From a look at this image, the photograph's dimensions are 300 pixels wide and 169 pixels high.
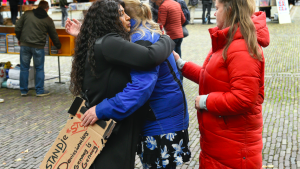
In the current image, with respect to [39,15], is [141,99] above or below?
below

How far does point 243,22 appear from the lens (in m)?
1.94

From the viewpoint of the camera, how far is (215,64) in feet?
6.66

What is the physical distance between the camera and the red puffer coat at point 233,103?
1900 mm

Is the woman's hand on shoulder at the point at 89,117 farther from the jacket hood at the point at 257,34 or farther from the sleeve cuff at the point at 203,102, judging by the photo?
the jacket hood at the point at 257,34

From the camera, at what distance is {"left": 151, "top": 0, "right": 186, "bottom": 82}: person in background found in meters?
6.78

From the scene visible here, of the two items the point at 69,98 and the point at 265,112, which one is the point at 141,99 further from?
the point at 69,98

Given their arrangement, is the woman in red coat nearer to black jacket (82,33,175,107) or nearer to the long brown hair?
the long brown hair

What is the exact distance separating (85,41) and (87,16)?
154 mm

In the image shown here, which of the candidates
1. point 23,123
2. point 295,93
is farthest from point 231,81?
point 295,93

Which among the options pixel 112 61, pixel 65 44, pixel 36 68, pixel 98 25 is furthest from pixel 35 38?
pixel 112 61

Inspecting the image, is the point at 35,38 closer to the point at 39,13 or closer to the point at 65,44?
the point at 39,13

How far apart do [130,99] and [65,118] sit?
12.7ft

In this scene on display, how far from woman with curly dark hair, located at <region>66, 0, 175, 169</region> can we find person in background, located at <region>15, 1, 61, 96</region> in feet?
16.2

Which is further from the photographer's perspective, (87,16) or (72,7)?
(72,7)
